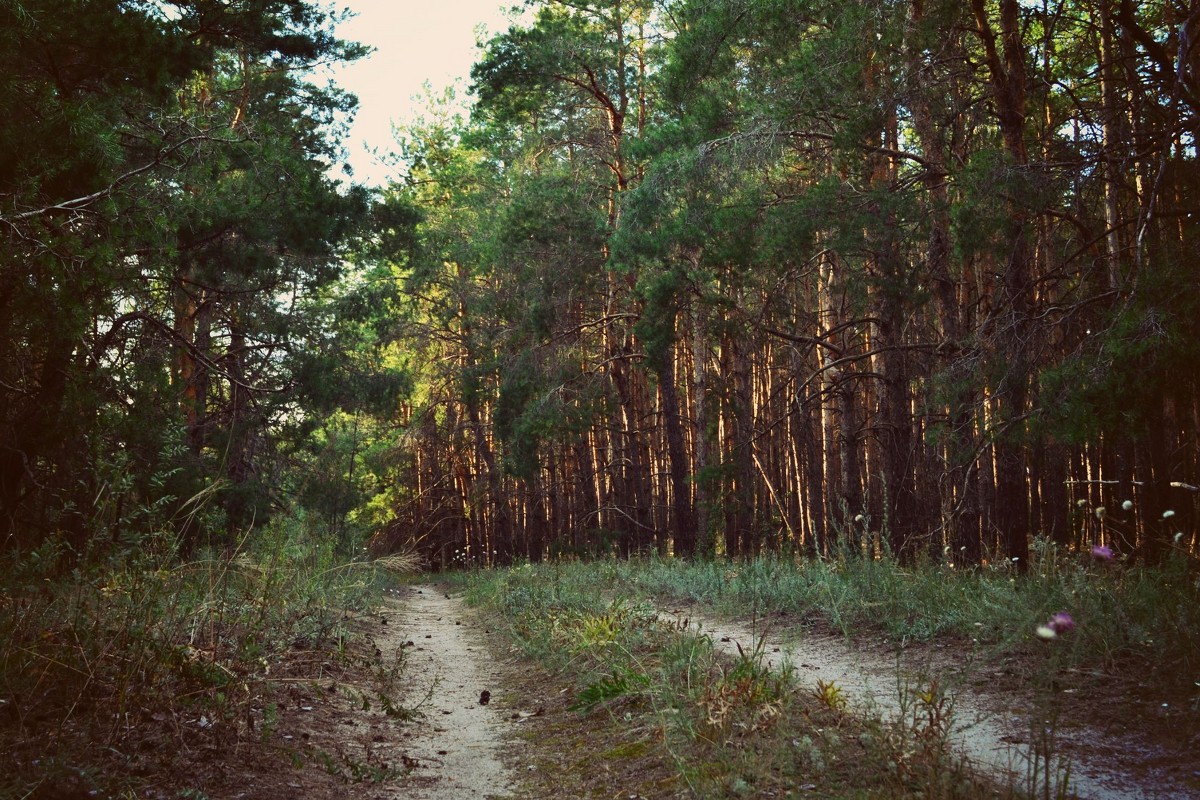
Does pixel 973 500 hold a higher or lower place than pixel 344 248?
lower

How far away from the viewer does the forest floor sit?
3869mm

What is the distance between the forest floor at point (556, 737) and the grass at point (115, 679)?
7.8 inches

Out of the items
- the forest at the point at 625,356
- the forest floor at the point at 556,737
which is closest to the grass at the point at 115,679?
the forest at the point at 625,356

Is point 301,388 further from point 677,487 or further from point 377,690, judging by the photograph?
point 377,690

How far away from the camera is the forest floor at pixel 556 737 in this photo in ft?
12.7

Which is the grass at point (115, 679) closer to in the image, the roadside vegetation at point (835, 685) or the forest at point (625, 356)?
the forest at point (625, 356)

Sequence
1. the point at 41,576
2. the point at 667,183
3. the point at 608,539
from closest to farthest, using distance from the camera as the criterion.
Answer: the point at 41,576 → the point at 667,183 → the point at 608,539

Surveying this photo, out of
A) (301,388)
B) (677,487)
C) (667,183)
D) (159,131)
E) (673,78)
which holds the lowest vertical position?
(677,487)

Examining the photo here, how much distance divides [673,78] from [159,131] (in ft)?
28.3

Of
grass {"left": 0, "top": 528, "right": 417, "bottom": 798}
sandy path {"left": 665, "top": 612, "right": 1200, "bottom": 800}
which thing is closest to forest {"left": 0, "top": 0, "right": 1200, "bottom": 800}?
grass {"left": 0, "top": 528, "right": 417, "bottom": 798}

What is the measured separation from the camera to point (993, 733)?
435 centimetres

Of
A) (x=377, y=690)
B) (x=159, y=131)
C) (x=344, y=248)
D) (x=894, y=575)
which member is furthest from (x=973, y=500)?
(x=344, y=248)

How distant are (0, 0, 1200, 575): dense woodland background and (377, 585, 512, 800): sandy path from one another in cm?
189

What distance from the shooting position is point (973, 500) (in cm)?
1223
